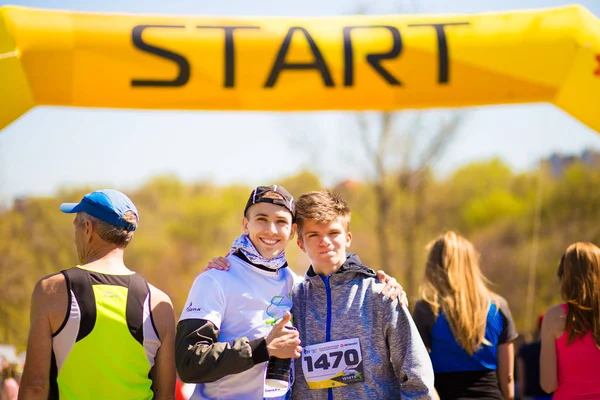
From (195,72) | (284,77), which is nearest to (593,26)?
(284,77)

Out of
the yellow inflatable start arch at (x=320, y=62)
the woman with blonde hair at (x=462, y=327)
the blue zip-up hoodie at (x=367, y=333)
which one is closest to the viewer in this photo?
the blue zip-up hoodie at (x=367, y=333)

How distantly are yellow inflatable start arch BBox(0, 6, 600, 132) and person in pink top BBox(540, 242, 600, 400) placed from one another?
179 centimetres

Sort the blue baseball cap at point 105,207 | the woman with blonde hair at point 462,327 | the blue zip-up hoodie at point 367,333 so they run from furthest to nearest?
the woman with blonde hair at point 462,327
the blue baseball cap at point 105,207
the blue zip-up hoodie at point 367,333

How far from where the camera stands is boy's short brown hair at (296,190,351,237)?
2.63 metres

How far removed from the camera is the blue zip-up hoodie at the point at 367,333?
248 centimetres

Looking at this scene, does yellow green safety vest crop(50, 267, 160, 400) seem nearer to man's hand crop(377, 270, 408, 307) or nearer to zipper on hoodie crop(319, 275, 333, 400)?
zipper on hoodie crop(319, 275, 333, 400)

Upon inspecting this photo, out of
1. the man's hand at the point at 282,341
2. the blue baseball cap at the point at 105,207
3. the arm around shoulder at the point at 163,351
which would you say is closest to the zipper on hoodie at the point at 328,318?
the man's hand at the point at 282,341

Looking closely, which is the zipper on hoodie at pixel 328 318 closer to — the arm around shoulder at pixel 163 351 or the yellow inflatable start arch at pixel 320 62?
the arm around shoulder at pixel 163 351

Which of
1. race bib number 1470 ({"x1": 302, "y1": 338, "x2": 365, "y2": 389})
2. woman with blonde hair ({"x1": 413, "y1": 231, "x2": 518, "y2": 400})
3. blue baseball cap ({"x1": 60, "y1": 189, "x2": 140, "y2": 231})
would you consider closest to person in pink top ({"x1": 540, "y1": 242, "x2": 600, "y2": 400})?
woman with blonde hair ({"x1": 413, "y1": 231, "x2": 518, "y2": 400})

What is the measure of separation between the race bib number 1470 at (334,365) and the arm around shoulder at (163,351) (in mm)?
574

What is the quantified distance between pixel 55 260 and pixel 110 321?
1351 centimetres

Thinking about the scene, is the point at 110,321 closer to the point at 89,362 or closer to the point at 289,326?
the point at 89,362

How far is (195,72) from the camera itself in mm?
4500

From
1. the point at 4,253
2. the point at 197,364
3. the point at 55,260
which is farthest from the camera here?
the point at 55,260
